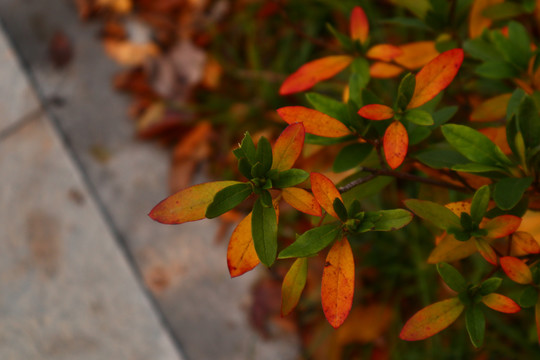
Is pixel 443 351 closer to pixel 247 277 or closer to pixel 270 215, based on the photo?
pixel 247 277

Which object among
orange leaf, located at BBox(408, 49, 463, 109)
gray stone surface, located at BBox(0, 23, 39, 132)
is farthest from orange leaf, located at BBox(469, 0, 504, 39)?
gray stone surface, located at BBox(0, 23, 39, 132)

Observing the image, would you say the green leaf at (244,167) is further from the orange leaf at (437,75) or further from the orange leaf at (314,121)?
the orange leaf at (437,75)


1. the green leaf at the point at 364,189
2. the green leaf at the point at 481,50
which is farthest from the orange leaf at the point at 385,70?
the green leaf at the point at 364,189

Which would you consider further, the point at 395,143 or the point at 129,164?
the point at 129,164

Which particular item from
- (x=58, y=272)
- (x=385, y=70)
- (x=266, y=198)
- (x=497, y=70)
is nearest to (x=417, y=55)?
(x=385, y=70)

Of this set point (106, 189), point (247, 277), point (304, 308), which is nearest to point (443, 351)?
point (304, 308)

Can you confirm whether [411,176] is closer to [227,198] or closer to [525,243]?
[525,243]
